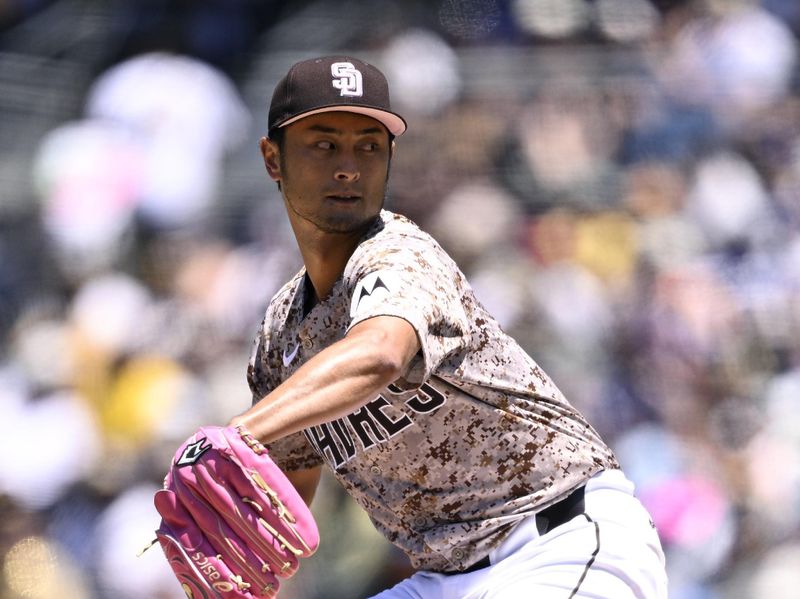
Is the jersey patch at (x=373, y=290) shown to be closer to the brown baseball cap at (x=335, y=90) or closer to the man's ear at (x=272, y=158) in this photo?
the brown baseball cap at (x=335, y=90)

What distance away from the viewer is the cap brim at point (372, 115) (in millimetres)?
2633

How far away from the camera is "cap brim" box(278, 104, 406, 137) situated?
8.64 ft

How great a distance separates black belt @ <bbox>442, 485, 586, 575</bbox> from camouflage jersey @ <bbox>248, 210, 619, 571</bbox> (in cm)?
2

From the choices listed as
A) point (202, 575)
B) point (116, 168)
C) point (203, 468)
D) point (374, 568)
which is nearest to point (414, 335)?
point (203, 468)

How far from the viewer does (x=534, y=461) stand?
2.66m

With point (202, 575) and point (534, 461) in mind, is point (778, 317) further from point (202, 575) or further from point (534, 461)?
point (202, 575)

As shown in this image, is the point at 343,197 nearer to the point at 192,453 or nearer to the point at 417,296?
the point at 417,296

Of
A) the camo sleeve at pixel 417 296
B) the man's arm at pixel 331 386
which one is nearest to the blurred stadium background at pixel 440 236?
the camo sleeve at pixel 417 296

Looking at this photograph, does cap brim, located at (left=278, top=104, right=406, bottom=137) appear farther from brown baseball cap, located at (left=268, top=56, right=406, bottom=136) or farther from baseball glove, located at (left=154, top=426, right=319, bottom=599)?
baseball glove, located at (left=154, top=426, right=319, bottom=599)

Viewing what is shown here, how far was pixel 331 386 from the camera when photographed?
6.64ft

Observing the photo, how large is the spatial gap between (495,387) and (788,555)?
9.51 feet

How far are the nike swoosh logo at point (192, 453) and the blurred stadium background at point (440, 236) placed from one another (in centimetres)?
291

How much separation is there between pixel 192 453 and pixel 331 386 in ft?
1.00

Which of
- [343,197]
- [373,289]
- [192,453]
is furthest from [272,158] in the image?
[192,453]
